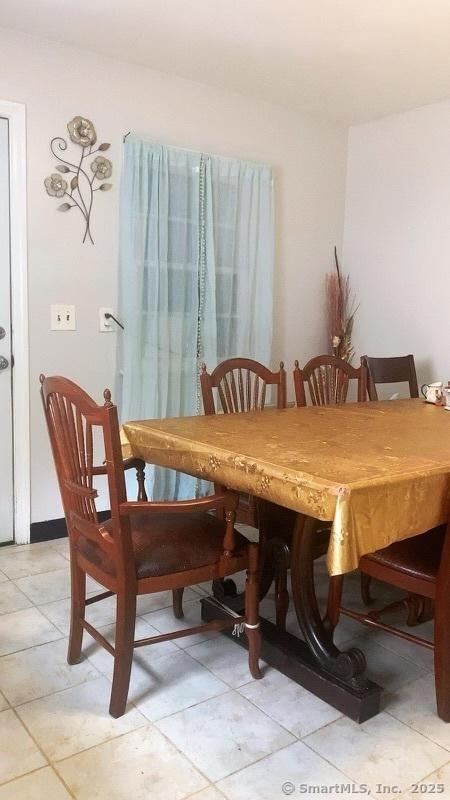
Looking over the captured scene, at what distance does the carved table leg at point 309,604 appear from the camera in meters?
1.84

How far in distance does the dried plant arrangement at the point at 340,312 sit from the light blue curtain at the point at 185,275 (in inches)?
22.2

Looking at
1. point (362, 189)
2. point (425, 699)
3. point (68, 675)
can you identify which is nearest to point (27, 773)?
A: point (68, 675)

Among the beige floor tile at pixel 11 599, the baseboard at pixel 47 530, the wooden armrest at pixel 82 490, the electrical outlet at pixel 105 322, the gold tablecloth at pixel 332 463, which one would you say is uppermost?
the electrical outlet at pixel 105 322

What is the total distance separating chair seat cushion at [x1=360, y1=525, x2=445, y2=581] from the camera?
1730mm

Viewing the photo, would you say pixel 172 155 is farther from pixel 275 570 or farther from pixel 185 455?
pixel 275 570

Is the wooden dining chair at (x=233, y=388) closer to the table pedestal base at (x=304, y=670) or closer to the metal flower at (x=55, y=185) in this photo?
the table pedestal base at (x=304, y=670)

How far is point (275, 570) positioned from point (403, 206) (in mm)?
2547

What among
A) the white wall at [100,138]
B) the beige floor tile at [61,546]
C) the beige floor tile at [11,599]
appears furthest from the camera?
the beige floor tile at [61,546]

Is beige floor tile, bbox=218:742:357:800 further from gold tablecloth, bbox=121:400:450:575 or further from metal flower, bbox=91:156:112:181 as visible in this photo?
metal flower, bbox=91:156:112:181

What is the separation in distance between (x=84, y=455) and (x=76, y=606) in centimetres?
57

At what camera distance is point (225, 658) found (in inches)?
79.9

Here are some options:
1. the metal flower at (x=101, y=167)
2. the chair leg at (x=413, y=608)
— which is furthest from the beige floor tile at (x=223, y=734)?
the metal flower at (x=101, y=167)

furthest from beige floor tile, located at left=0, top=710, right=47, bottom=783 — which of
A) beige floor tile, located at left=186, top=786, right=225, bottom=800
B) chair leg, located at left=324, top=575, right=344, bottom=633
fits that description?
chair leg, located at left=324, top=575, right=344, bottom=633

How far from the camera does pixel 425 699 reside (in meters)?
1.85
